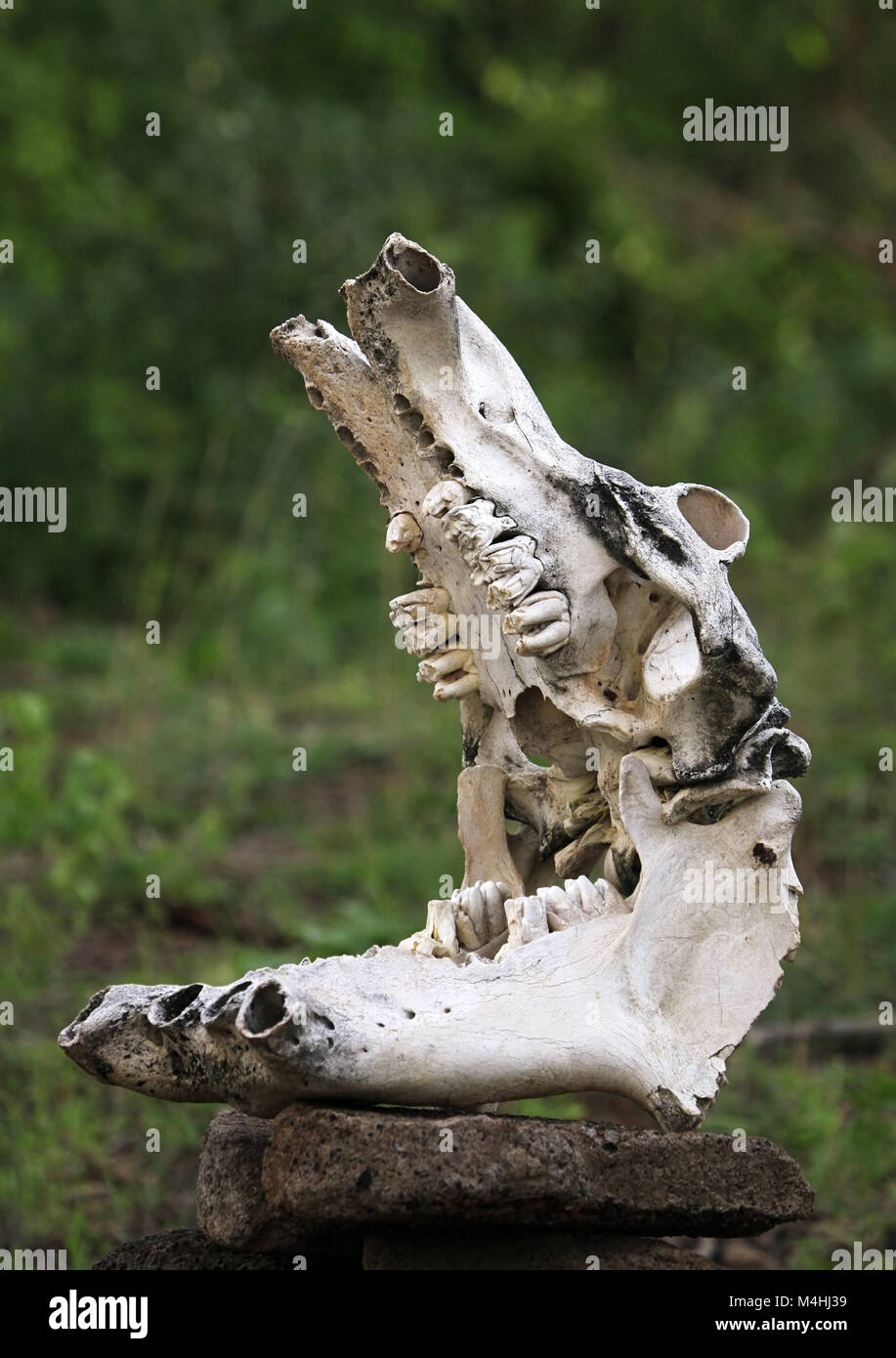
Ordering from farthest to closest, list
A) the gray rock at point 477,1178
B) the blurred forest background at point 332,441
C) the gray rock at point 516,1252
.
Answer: the blurred forest background at point 332,441 < the gray rock at point 516,1252 < the gray rock at point 477,1178

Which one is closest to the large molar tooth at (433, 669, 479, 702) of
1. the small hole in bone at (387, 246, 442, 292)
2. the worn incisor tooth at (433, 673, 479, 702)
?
the worn incisor tooth at (433, 673, 479, 702)

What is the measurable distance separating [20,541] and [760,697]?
318 inches

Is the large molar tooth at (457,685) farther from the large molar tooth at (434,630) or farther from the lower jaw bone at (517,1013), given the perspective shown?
the lower jaw bone at (517,1013)

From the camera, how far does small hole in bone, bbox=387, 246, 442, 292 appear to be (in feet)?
8.82

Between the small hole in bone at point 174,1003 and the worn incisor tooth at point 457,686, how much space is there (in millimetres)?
688

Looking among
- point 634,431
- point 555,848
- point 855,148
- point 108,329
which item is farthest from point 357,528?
point 555,848

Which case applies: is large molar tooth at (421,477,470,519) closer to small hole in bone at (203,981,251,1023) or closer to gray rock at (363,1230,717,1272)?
small hole in bone at (203,981,251,1023)

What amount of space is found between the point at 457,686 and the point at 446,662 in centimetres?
5

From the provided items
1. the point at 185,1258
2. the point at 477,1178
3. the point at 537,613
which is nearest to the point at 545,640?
the point at 537,613

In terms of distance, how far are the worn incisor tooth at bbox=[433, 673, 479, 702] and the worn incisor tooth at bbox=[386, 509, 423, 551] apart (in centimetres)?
26

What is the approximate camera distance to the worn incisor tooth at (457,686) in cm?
299

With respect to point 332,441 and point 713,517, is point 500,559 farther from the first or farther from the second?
point 332,441

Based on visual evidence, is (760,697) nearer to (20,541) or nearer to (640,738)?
(640,738)

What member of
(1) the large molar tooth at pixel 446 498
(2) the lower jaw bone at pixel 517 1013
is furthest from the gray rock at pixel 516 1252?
(1) the large molar tooth at pixel 446 498
